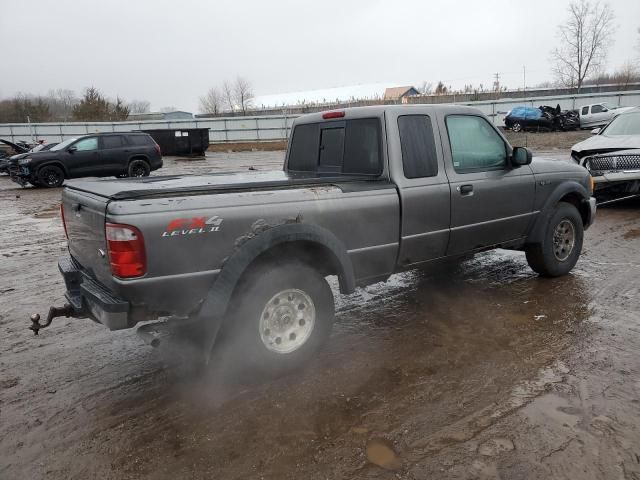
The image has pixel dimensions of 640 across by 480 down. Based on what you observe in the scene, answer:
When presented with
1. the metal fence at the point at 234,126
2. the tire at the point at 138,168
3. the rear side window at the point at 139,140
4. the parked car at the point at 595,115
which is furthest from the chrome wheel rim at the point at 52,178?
the parked car at the point at 595,115

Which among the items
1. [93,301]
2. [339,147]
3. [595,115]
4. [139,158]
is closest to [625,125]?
[339,147]

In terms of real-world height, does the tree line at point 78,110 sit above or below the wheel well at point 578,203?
above

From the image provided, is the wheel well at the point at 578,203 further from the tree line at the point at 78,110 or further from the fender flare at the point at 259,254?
the tree line at the point at 78,110

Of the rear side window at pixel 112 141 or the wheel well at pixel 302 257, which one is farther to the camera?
the rear side window at pixel 112 141

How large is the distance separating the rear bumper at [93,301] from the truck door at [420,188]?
230cm

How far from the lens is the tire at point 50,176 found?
52.1 feet

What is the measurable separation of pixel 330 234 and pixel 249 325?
0.90m

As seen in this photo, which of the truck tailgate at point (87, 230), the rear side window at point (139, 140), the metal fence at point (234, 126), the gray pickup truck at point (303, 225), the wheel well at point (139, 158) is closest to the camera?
the gray pickup truck at point (303, 225)

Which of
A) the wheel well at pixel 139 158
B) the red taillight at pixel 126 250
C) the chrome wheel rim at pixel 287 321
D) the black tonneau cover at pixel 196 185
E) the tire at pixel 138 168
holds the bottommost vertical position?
the chrome wheel rim at pixel 287 321

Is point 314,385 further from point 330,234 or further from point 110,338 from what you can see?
point 110,338

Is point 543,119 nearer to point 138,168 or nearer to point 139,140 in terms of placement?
point 139,140

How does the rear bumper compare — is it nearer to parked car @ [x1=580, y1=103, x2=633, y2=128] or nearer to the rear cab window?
the rear cab window

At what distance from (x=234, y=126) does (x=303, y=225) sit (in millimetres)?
40233

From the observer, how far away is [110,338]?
442cm
